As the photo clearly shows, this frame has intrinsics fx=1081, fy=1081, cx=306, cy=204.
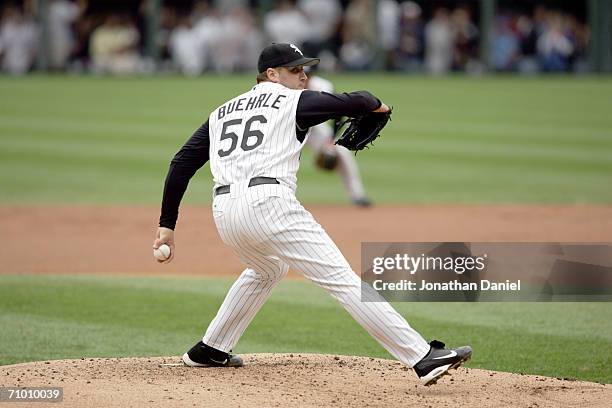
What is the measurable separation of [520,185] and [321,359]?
905cm

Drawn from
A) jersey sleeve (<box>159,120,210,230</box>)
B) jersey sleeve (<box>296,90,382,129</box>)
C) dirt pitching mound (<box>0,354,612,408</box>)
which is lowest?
dirt pitching mound (<box>0,354,612,408</box>)

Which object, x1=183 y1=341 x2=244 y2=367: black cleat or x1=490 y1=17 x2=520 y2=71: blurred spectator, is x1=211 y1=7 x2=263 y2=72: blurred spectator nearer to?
x1=490 y1=17 x2=520 y2=71: blurred spectator

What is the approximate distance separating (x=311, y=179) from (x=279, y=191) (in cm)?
1014

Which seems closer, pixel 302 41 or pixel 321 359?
pixel 321 359

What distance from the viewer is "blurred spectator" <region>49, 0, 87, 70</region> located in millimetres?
26156

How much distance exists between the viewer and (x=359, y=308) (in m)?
4.91

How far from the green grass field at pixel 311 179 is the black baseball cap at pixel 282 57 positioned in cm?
190

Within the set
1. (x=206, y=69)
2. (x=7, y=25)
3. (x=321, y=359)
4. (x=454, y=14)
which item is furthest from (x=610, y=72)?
(x=321, y=359)

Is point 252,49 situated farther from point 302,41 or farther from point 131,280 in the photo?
point 131,280

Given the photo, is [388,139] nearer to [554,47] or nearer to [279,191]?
[554,47]

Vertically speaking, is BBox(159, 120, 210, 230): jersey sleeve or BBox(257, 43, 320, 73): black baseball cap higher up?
BBox(257, 43, 320, 73): black baseball cap

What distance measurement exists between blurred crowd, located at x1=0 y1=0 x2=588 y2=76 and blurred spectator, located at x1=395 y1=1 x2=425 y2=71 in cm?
2

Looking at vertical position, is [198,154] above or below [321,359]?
above

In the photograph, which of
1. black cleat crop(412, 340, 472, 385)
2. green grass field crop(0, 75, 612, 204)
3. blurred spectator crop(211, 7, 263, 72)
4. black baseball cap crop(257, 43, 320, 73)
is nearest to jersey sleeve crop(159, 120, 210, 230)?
black baseball cap crop(257, 43, 320, 73)
